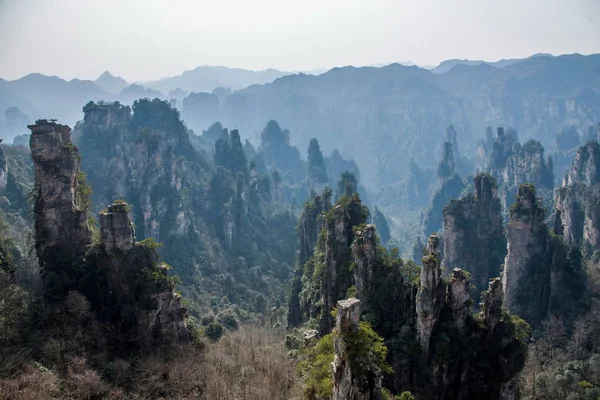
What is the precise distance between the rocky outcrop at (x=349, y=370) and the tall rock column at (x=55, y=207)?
2262 centimetres

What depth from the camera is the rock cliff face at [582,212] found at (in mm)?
60500

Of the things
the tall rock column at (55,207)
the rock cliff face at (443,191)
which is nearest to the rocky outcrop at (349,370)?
the tall rock column at (55,207)

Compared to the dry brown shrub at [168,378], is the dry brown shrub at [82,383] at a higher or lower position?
higher

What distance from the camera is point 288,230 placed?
324ft

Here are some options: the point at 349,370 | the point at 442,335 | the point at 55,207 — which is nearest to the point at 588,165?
the point at 442,335

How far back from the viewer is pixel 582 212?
66500 mm

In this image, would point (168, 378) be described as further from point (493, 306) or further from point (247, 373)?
point (493, 306)

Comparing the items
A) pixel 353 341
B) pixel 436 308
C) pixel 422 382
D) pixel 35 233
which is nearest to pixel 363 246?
pixel 436 308

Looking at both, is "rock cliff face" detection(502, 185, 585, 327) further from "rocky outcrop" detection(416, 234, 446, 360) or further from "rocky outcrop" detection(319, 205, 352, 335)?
"rocky outcrop" detection(416, 234, 446, 360)

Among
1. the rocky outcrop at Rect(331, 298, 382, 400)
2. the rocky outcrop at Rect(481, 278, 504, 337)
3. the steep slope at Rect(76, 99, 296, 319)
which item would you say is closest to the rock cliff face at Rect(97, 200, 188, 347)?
the rocky outcrop at Rect(331, 298, 382, 400)

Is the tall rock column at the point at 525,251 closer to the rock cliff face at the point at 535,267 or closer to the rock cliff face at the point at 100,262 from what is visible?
the rock cliff face at the point at 535,267

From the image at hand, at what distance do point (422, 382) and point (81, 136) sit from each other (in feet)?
262

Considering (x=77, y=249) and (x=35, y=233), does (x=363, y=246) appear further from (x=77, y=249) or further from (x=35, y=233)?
(x=35, y=233)

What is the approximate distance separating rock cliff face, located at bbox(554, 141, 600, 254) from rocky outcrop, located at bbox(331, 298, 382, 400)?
4536cm
